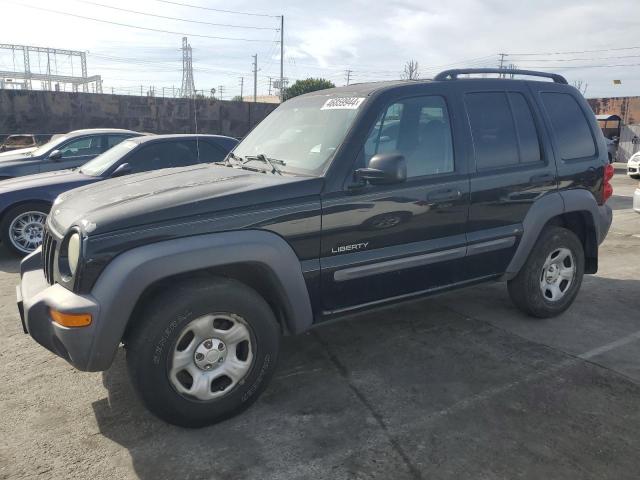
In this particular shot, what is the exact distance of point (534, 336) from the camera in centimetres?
416

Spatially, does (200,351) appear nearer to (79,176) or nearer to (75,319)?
(75,319)

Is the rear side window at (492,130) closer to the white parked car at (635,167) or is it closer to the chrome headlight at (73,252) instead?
the chrome headlight at (73,252)

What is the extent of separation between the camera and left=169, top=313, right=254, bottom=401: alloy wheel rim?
278cm

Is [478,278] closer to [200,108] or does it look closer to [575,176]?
[575,176]

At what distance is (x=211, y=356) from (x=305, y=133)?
168 centimetres

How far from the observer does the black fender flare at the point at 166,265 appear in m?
2.55

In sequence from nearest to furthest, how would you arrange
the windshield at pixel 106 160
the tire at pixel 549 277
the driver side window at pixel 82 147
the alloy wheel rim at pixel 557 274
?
the tire at pixel 549 277, the alloy wheel rim at pixel 557 274, the windshield at pixel 106 160, the driver side window at pixel 82 147

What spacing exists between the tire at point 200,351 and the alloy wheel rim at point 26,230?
4.76 meters

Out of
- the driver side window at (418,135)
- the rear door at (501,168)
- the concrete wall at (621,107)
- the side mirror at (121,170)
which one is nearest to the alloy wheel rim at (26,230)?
the side mirror at (121,170)

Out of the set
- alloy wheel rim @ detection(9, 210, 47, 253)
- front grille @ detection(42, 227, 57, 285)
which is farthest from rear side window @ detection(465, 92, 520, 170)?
alloy wheel rim @ detection(9, 210, 47, 253)

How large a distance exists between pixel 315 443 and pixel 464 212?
190 centimetres

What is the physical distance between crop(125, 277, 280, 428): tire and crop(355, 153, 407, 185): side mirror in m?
0.98

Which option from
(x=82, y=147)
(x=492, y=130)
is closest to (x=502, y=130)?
(x=492, y=130)

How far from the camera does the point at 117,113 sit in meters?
26.8
